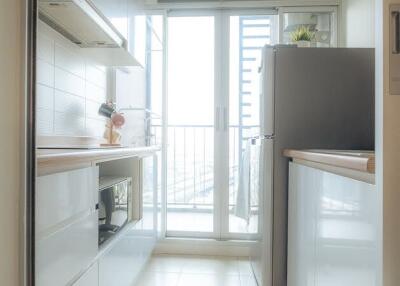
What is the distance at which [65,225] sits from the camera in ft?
3.66

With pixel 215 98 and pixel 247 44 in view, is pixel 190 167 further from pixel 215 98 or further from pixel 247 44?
pixel 247 44

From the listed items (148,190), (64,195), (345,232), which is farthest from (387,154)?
(148,190)

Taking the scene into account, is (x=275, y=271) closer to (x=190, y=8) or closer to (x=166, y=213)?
(x=166, y=213)

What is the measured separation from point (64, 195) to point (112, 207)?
767 millimetres

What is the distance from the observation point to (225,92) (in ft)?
10.2

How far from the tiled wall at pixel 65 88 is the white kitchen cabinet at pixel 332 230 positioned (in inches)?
49.3

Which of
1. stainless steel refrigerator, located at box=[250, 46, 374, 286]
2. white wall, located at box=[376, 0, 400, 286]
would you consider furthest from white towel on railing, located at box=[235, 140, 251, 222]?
white wall, located at box=[376, 0, 400, 286]

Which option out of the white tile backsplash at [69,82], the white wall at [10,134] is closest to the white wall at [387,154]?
the white wall at [10,134]

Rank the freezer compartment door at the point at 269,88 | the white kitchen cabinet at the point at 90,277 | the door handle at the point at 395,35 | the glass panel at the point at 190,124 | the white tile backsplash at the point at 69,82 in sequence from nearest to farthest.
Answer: the door handle at the point at 395,35, the white kitchen cabinet at the point at 90,277, the white tile backsplash at the point at 69,82, the freezer compartment door at the point at 269,88, the glass panel at the point at 190,124

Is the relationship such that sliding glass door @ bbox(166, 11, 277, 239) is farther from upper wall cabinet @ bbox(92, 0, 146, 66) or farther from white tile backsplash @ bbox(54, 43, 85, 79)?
white tile backsplash @ bbox(54, 43, 85, 79)

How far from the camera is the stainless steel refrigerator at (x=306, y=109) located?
192 centimetres

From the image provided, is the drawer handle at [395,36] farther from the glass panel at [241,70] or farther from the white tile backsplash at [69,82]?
the glass panel at [241,70]

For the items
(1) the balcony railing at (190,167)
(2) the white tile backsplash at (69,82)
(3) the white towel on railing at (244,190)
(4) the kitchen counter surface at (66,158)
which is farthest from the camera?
(1) the balcony railing at (190,167)

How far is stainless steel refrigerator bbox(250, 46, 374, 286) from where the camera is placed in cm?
192
